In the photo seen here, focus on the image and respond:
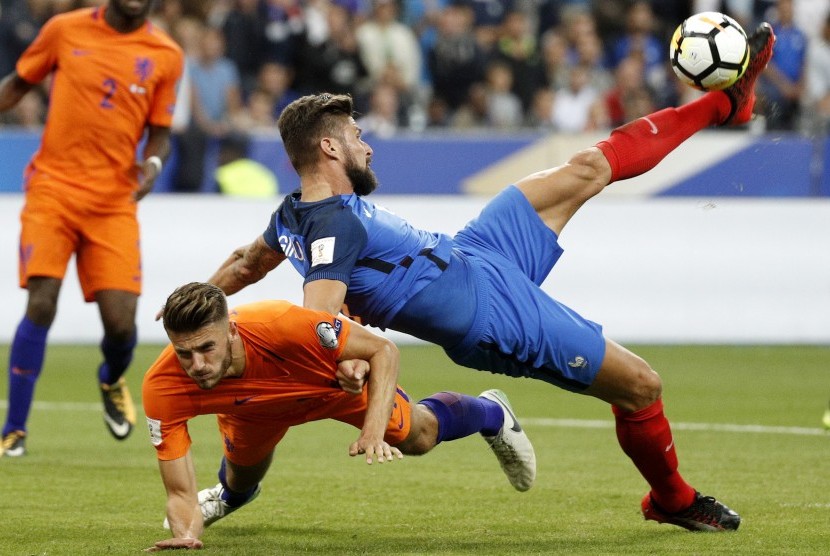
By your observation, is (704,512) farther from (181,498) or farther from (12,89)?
(12,89)

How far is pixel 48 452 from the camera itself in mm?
9039

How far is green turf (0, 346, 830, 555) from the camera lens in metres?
6.30

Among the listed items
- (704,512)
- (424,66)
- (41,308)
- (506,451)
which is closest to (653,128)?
(506,451)

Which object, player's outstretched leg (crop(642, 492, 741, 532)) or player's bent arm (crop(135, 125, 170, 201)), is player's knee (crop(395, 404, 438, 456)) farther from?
player's bent arm (crop(135, 125, 170, 201))

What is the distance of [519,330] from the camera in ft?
20.9

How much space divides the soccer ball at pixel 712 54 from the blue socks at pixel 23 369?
158 inches

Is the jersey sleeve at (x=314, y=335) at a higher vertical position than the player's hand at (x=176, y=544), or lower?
higher

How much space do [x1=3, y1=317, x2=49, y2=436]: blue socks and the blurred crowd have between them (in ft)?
23.9

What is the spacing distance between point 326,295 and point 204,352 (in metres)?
0.52

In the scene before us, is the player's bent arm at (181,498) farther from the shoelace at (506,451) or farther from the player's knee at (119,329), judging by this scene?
the player's knee at (119,329)

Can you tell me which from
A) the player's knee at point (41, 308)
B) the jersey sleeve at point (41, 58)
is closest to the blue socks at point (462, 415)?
the player's knee at point (41, 308)

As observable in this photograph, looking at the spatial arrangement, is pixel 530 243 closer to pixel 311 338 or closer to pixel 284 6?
pixel 311 338

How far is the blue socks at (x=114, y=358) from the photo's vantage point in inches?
361

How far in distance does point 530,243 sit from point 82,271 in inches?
132
